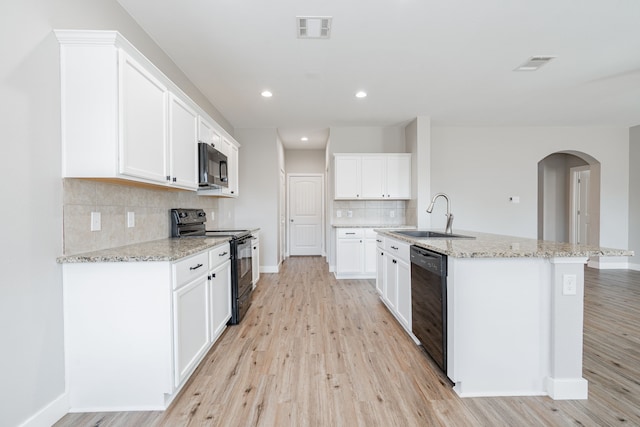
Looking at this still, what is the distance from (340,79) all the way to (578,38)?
2188 mm

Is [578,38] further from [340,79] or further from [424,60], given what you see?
[340,79]

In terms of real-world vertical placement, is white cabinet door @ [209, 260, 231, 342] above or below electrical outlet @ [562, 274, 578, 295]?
below

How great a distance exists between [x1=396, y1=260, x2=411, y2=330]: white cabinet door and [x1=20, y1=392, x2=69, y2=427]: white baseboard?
240 centimetres

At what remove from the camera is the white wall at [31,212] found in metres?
1.35

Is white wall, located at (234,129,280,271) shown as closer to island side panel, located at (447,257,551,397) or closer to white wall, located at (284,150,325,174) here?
white wall, located at (284,150,325,174)

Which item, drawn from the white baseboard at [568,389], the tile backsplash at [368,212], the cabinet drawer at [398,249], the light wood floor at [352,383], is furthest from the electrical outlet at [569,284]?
the tile backsplash at [368,212]

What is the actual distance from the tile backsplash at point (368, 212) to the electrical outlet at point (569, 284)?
3661mm

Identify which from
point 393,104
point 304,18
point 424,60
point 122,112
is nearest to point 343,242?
point 393,104

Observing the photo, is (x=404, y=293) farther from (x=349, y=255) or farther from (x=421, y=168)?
(x=421, y=168)

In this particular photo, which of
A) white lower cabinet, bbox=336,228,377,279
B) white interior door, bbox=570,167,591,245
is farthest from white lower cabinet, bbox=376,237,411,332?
white interior door, bbox=570,167,591,245

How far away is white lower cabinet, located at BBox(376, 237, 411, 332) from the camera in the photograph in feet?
8.55

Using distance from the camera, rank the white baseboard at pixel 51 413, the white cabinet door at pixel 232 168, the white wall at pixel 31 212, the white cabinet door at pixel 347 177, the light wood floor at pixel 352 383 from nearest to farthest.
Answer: the white wall at pixel 31 212, the white baseboard at pixel 51 413, the light wood floor at pixel 352 383, the white cabinet door at pixel 232 168, the white cabinet door at pixel 347 177

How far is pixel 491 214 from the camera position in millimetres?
5473

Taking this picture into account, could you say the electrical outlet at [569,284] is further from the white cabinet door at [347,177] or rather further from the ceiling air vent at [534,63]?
the white cabinet door at [347,177]
